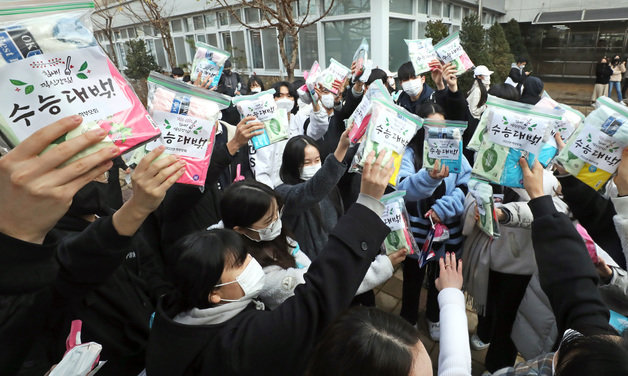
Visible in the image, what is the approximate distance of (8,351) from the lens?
35.1 inches

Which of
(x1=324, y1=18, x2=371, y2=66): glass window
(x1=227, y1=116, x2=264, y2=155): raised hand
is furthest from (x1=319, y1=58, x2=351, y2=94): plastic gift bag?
(x1=324, y1=18, x2=371, y2=66): glass window

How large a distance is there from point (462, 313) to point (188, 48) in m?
18.3

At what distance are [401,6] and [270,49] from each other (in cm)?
533

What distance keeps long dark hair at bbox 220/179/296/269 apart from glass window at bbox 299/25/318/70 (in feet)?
38.3

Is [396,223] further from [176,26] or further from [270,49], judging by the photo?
[176,26]

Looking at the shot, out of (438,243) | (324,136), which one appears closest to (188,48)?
(324,136)

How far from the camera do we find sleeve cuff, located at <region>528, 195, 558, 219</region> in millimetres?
1497

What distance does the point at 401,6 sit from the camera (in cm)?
1154

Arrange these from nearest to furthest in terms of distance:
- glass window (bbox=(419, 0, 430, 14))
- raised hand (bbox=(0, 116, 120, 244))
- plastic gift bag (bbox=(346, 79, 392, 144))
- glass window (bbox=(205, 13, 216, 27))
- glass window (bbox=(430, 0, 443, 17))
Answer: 1. raised hand (bbox=(0, 116, 120, 244))
2. plastic gift bag (bbox=(346, 79, 392, 144))
3. glass window (bbox=(419, 0, 430, 14))
4. glass window (bbox=(430, 0, 443, 17))
5. glass window (bbox=(205, 13, 216, 27))

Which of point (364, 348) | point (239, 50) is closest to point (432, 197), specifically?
point (364, 348)

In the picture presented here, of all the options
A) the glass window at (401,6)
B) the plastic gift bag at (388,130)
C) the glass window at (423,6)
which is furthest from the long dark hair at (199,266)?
the glass window at (423,6)

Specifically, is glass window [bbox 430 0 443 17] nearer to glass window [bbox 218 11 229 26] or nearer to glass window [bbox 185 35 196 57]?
glass window [bbox 218 11 229 26]

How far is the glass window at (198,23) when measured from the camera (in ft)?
51.4

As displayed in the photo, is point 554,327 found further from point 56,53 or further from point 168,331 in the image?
point 56,53
